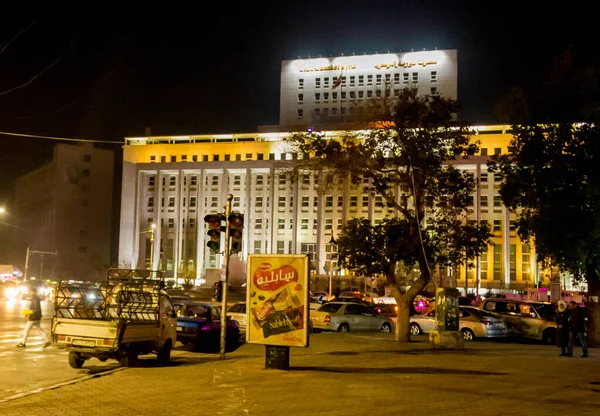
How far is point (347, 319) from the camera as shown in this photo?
2850 cm

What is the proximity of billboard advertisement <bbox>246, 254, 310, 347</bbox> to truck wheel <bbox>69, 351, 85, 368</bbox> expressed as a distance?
12.1 ft

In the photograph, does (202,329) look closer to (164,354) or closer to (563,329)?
(164,354)

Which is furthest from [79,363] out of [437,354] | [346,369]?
[437,354]

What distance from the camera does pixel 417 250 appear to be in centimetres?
2284

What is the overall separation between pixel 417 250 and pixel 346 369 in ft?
30.0

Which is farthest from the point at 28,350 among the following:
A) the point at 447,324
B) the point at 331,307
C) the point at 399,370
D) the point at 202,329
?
the point at 331,307

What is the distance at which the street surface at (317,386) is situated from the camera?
972 cm

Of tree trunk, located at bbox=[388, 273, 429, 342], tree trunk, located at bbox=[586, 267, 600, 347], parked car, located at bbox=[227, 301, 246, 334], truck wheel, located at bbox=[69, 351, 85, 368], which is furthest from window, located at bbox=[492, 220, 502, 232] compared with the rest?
truck wheel, located at bbox=[69, 351, 85, 368]

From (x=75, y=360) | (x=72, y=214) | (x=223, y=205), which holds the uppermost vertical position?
(x=223, y=205)

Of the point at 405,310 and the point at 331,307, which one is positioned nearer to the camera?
the point at 405,310

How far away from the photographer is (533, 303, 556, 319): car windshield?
2719 cm

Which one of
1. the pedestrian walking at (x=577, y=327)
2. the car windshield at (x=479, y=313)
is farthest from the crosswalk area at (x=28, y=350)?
the car windshield at (x=479, y=313)

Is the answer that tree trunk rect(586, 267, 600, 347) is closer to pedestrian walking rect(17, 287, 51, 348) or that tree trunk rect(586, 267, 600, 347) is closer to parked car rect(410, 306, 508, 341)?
parked car rect(410, 306, 508, 341)

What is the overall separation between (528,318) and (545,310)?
1060 mm
